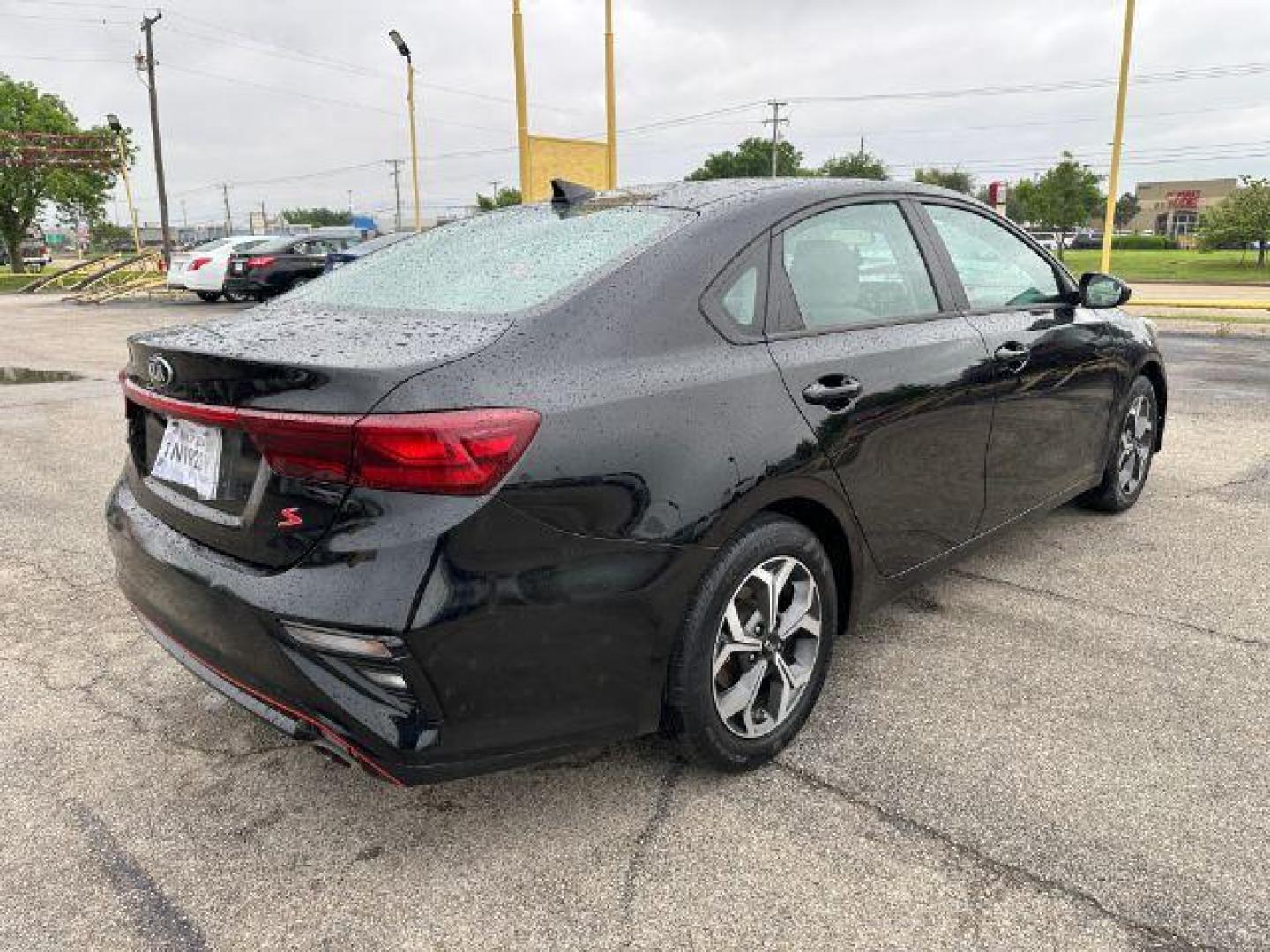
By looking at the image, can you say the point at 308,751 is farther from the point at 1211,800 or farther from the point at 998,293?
the point at 998,293

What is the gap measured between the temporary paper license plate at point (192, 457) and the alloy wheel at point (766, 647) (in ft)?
4.13

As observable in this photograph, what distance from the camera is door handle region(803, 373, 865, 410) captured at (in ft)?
8.45

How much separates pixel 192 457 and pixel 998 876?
6.86 ft

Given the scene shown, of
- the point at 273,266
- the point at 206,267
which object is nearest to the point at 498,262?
the point at 273,266

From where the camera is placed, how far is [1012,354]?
3414 millimetres

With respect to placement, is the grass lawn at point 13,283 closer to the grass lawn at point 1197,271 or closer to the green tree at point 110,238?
the grass lawn at point 1197,271

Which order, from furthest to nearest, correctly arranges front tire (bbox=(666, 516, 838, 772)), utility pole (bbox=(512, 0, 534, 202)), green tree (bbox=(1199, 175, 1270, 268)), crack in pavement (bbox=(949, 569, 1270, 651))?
green tree (bbox=(1199, 175, 1270, 268)) → utility pole (bbox=(512, 0, 534, 202)) → crack in pavement (bbox=(949, 569, 1270, 651)) → front tire (bbox=(666, 516, 838, 772))

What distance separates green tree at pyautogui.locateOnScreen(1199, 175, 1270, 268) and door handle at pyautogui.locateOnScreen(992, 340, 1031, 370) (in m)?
38.8

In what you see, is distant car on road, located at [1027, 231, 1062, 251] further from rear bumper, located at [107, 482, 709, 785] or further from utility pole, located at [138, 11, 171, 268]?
rear bumper, located at [107, 482, 709, 785]

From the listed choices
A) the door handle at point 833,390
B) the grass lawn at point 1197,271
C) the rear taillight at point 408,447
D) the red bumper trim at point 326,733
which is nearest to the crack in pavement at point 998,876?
the door handle at point 833,390

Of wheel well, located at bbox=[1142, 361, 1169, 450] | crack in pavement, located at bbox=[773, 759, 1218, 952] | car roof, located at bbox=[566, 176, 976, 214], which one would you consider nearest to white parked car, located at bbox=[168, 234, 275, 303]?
wheel well, located at bbox=[1142, 361, 1169, 450]

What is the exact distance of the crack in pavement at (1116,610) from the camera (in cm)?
332

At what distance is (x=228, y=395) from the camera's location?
2076mm

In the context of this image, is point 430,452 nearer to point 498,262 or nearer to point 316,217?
point 498,262
